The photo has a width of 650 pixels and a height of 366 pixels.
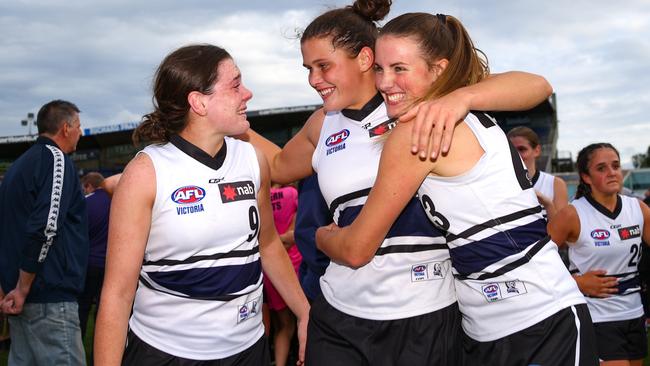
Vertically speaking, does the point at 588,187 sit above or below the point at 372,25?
below

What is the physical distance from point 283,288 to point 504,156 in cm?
134

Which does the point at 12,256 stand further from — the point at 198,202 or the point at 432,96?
the point at 432,96

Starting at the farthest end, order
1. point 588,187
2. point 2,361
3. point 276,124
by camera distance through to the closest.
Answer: point 276,124 < point 2,361 < point 588,187

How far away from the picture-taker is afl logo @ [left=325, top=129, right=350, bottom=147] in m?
2.74

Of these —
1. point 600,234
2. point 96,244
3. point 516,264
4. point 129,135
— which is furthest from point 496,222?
point 129,135

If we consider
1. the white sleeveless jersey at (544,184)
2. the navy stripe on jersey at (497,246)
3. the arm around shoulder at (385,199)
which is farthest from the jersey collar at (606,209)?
the arm around shoulder at (385,199)

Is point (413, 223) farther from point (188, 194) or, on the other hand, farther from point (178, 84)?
point (178, 84)

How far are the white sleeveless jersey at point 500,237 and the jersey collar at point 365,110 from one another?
2.18 ft

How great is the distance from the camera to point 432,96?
2.27 m

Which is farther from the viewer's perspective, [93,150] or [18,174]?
[93,150]

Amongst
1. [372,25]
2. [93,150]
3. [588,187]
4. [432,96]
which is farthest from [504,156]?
[93,150]

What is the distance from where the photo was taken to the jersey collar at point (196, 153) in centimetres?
263

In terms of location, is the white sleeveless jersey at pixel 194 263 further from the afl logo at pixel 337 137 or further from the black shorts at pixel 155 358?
the afl logo at pixel 337 137

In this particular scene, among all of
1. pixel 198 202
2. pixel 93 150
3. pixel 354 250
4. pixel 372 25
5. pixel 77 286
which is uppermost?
pixel 93 150
